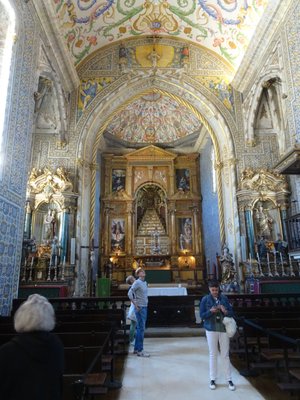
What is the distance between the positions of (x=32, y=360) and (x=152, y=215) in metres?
17.5

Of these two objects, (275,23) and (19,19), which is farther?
(275,23)

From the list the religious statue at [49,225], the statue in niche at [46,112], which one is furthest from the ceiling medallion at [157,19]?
the religious statue at [49,225]

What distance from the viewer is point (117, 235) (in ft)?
59.2

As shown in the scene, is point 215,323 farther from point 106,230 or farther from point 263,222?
point 106,230

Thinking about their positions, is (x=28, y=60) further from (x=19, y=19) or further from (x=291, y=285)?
(x=291, y=285)

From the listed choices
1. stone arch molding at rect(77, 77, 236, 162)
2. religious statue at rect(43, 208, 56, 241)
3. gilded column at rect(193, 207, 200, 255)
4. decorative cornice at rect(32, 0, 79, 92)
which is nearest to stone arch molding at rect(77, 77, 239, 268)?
stone arch molding at rect(77, 77, 236, 162)

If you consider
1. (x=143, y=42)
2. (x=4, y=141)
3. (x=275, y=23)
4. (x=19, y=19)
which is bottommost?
(x=4, y=141)

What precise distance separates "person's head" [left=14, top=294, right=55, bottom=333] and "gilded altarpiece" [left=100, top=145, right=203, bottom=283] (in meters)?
15.0

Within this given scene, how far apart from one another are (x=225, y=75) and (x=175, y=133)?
20.8 ft

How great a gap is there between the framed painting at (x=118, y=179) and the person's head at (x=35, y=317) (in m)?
17.2

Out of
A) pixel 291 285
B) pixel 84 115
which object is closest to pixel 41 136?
pixel 84 115

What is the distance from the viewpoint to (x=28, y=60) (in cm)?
769

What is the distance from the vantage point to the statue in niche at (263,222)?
36.0 feet

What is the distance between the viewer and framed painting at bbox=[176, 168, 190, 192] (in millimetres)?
19297
